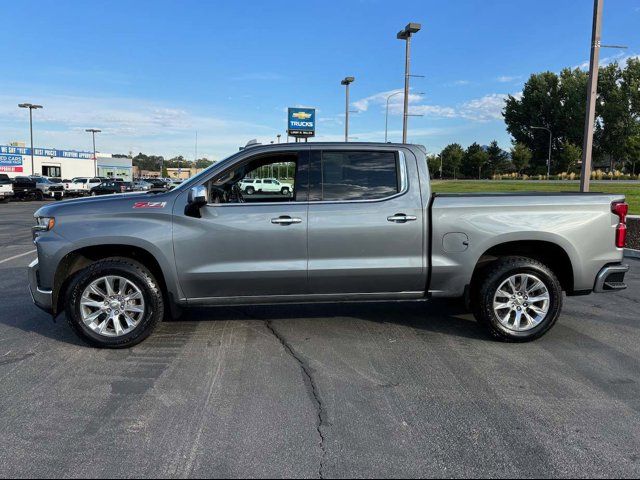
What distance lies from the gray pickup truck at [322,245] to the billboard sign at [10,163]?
7459 centimetres

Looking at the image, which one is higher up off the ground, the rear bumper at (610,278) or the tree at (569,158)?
the tree at (569,158)

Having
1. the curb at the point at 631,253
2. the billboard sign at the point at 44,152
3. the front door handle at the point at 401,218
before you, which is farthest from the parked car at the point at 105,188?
the billboard sign at the point at 44,152

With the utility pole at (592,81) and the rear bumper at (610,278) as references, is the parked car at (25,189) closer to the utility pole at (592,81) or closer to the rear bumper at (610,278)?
the utility pole at (592,81)

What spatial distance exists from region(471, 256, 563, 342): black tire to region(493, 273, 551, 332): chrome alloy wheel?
30mm

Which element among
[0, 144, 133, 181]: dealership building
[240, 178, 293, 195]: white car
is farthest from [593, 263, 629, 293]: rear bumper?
[0, 144, 133, 181]: dealership building

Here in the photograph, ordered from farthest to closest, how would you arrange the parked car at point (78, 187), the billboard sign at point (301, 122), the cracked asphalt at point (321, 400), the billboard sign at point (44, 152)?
the billboard sign at point (44, 152), the billboard sign at point (301, 122), the parked car at point (78, 187), the cracked asphalt at point (321, 400)

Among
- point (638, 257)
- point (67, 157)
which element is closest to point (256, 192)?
point (638, 257)

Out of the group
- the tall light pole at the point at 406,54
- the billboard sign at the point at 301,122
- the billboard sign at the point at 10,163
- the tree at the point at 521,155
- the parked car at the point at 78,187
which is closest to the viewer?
the tall light pole at the point at 406,54

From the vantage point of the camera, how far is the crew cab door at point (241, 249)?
4613mm

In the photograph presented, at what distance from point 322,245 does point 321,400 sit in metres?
1.52

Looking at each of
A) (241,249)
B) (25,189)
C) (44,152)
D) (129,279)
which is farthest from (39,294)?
(44,152)

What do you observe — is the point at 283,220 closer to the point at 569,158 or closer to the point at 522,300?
the point at 522,300

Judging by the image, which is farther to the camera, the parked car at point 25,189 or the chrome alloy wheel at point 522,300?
the parked car at point 25,189

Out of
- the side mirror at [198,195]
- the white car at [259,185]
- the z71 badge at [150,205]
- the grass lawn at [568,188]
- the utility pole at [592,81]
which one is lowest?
the z71 badge at [150,205]
